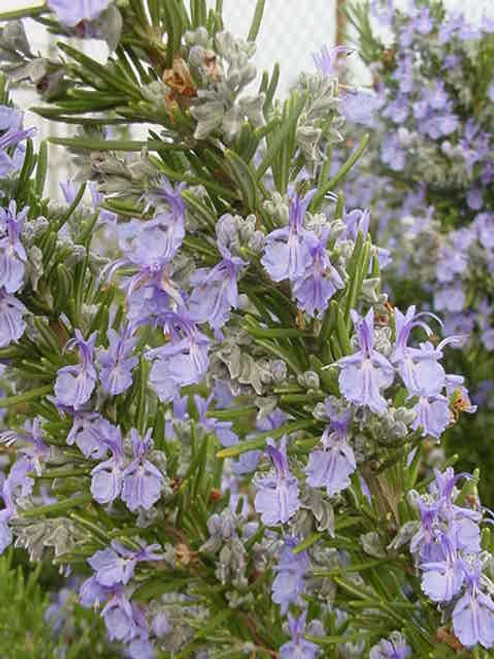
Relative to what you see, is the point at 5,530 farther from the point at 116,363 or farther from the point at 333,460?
the point at 333,460

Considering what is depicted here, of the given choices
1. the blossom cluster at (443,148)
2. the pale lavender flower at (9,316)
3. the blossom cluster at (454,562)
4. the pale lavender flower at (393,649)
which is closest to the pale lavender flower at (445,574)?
the blossom cluster at (454,562)

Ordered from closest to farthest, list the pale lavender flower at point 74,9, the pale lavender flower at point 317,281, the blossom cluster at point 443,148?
the pale lavender flower at point 74,9
the pale lavender flower at point 317,281
the blossom cluster at point 443,148

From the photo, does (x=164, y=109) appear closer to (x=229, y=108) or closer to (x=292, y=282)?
(x=229, y=108)

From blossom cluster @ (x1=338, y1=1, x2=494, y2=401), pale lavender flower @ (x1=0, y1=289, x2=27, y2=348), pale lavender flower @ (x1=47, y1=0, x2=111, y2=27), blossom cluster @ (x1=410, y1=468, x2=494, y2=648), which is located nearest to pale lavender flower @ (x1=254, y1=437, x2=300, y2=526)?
blossom cluster @ (x1=410, y1=468, x2=494, y2=648)

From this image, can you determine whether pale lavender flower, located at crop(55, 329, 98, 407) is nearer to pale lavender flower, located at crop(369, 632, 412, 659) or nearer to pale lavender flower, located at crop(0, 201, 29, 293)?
pale lavender flower, located at crop(0, 201, 29, 293)

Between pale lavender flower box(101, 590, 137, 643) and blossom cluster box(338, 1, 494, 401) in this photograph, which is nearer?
pale lavender flower box(101, 590, 137, 643)

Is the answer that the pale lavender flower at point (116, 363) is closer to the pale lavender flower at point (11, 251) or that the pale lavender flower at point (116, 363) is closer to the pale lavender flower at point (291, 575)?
the pale lavender flower at point (11, 251)
